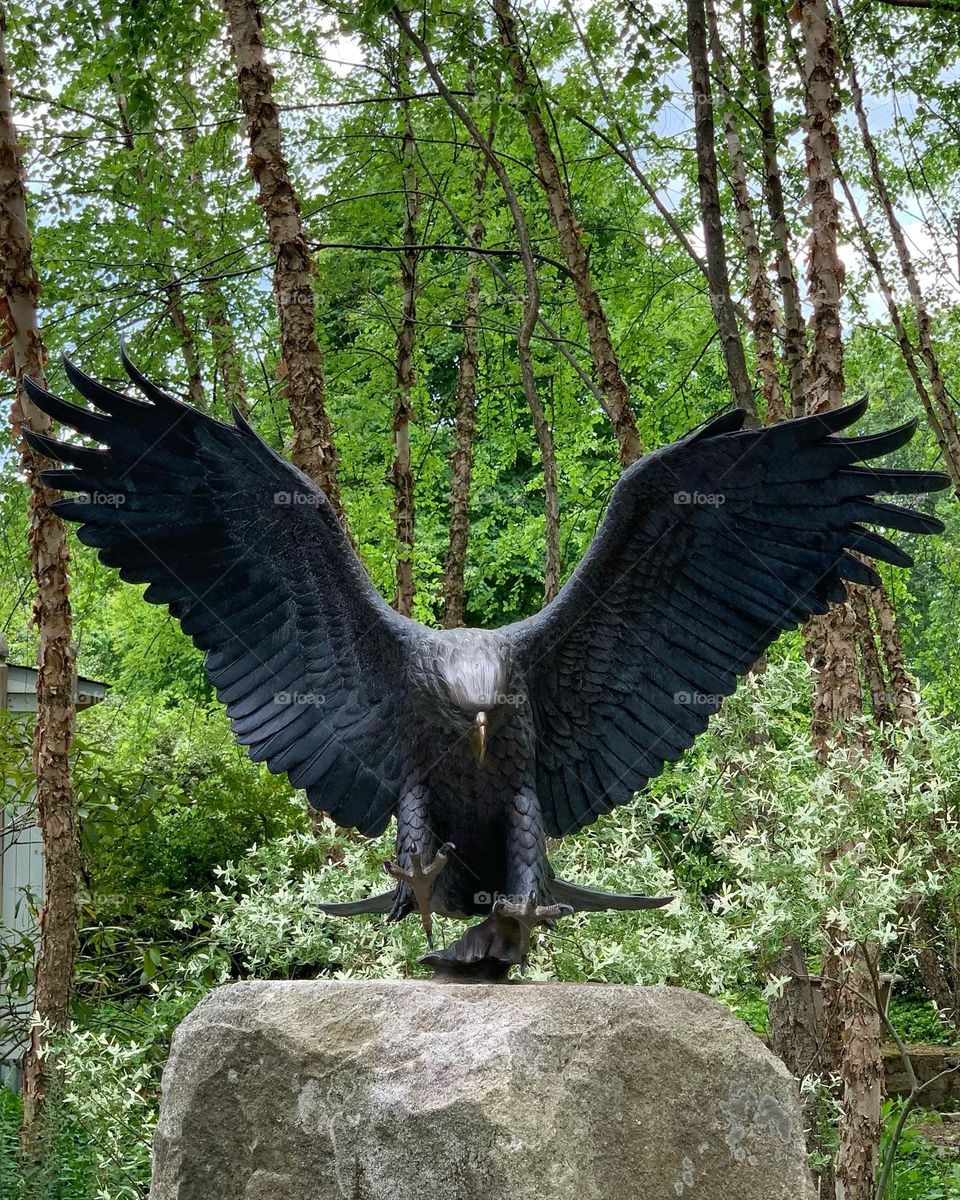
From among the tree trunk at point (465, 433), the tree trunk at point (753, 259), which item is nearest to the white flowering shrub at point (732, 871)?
the tree trunk at point (753, 259)

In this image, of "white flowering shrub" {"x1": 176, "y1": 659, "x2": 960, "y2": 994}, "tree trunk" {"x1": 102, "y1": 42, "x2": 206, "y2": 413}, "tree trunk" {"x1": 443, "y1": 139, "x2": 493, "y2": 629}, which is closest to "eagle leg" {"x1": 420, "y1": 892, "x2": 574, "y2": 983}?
"white flowering shrub" {"x1": 176, "y1": 659, "x2": 960, "y2": 994}

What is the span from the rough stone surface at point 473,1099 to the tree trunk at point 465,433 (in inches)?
240

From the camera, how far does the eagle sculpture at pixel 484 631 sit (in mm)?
3412

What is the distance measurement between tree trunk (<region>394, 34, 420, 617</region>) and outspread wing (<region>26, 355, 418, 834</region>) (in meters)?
3.91

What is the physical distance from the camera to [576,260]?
6914 mm

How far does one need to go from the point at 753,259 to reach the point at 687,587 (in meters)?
4.07

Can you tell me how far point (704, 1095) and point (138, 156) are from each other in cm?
673

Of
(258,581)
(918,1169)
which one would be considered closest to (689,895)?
(258,581)

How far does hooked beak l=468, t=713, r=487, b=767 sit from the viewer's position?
10.5ft

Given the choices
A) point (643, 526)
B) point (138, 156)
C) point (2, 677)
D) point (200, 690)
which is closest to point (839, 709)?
point (643, 526)

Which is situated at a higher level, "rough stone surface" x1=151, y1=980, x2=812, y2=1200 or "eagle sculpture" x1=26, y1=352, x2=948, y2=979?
"eagle sculpture" x1=26, y1=352, x2=948, y2=979

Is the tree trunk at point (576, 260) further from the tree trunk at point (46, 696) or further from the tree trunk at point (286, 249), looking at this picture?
the tree trunk at point (46, 696)

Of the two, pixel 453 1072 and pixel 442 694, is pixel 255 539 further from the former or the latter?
→ pixel 453 1072

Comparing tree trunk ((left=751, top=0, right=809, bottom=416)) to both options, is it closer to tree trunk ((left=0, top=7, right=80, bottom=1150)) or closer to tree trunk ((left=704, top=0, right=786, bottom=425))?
tree trunk ((left=704, top=0, right=786, bottom=425))
